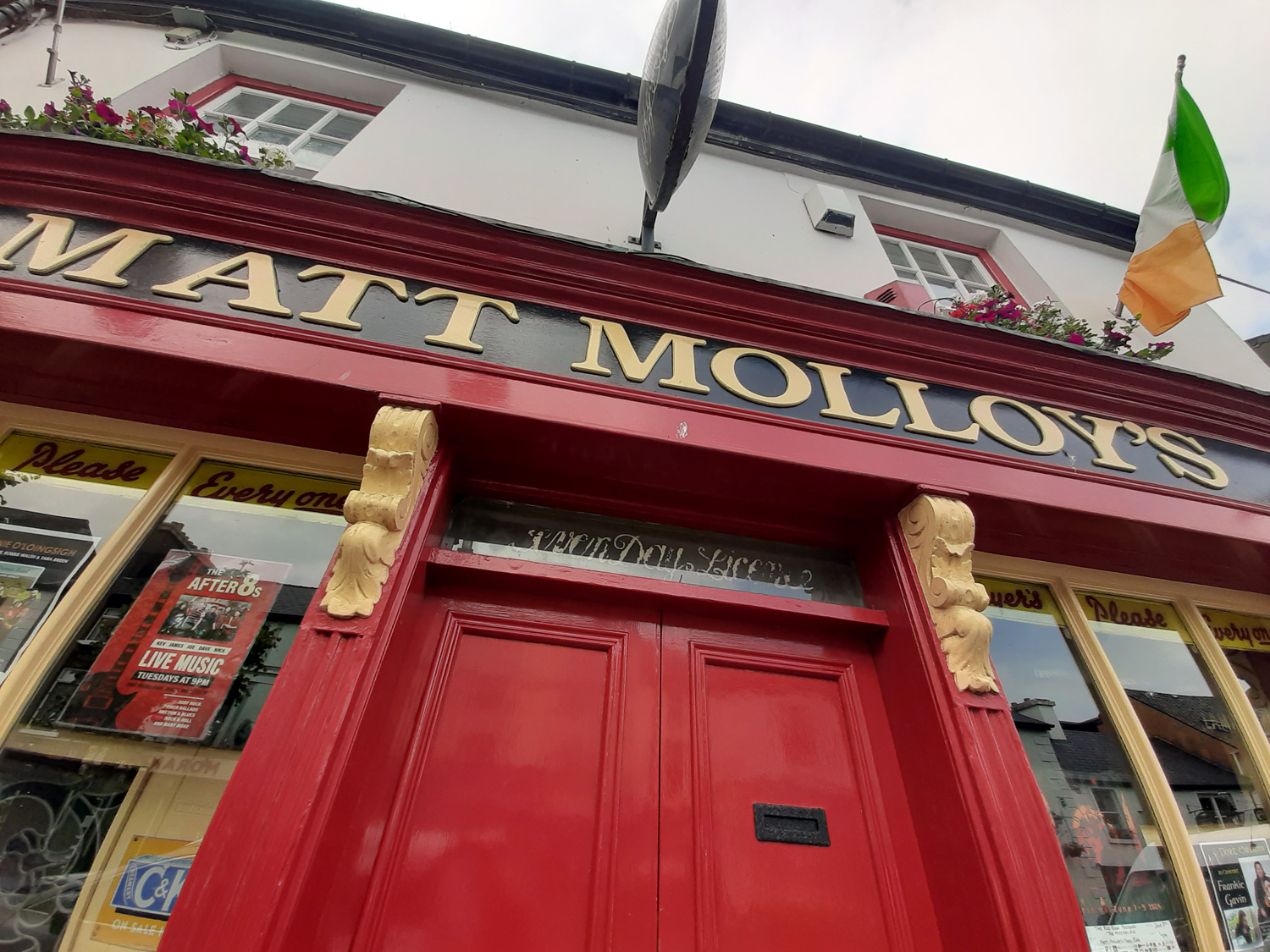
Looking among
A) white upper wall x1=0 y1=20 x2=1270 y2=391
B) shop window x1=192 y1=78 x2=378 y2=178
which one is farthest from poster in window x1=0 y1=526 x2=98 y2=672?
shop window x1=192 y1=78 x2=378 y2=178

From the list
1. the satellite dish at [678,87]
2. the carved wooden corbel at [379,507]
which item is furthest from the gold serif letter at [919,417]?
Result: the carved wooden corbel at [379,507]

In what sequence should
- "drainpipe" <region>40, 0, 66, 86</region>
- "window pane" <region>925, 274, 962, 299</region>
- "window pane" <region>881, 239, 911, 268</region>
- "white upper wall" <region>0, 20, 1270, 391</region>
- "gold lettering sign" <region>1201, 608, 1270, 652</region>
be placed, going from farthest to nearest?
"window pane" <region>881, 239, 911, 268</region>
"window pane" <region>925, 274, 962, 299</region>
"white upper wall" <region>0, 20, 1270, 391</region>
"drainpipe" <region>40, 0, 66, 86</region>
"gold lettering sign" <region>1201, 608, 1270, 652</region>

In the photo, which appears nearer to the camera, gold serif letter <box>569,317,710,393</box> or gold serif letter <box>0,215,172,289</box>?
gold serif letter <box>0,215,172,289</box>

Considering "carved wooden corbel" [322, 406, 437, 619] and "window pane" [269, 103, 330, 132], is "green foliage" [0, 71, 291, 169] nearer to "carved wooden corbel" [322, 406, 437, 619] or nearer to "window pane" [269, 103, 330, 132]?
"window pane" [269, 103, 330, 132]

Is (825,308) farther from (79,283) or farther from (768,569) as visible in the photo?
(79,283)

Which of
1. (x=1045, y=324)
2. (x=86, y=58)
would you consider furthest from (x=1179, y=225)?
(x=86, y=58)

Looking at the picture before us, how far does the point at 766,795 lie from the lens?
2264 millimetres

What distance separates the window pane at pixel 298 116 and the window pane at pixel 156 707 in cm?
355

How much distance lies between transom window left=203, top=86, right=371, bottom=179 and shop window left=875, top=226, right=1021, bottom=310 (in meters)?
4.66

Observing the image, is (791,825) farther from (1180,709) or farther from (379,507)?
(1180,709)

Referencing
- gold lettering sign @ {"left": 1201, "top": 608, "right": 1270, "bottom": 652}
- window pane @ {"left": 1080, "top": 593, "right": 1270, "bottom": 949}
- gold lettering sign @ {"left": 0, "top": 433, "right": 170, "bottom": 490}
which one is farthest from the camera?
gold lettering sign @ {"left": 1201, "top": 608, "right": 1270, "bottom": 652}

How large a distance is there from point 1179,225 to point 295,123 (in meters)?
6.74

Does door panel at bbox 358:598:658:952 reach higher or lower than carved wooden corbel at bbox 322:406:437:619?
lower

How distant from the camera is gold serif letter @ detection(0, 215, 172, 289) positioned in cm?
248
